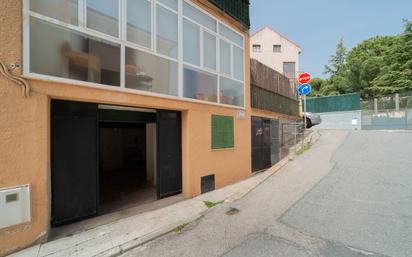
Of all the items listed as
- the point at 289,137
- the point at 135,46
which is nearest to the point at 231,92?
the point at 135,46

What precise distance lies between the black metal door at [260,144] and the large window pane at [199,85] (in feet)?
8.92

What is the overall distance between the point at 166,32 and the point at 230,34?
3092 mm

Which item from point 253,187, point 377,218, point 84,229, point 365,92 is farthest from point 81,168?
point 365,92

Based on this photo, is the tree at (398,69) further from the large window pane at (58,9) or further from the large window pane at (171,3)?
the large window pane at (58,9)

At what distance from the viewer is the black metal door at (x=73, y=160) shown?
4.05 meters

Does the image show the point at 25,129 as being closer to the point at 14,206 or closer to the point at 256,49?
the point at 14,206

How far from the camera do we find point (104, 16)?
175 inches

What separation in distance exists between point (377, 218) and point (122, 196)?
635 cm

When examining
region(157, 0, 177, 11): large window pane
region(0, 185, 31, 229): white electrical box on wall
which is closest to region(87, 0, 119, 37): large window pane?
region(157, 0, 177, 11): large window pane

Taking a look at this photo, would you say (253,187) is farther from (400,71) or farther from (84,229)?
(400,71)

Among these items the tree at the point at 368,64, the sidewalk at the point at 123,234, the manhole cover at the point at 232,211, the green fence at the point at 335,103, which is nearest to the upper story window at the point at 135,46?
the sidewalk at the point at 123,234

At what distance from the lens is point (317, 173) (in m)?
7.39

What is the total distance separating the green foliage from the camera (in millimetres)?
22469

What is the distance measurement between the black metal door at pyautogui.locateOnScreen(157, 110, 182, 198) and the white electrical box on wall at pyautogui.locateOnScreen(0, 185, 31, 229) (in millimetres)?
2824
